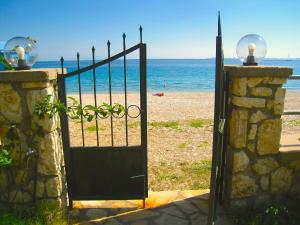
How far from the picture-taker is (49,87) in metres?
3.27

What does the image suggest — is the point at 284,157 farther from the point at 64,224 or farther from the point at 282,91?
the point at 64,224

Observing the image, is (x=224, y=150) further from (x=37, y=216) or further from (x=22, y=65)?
(x=22, y=65)

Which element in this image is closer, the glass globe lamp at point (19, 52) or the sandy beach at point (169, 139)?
the glass globe lamp at point (19, 52)

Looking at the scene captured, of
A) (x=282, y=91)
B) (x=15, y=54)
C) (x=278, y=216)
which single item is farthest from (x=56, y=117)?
(x=278, y=216)

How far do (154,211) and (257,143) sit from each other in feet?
5.48

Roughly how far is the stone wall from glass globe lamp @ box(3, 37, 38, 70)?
243cm

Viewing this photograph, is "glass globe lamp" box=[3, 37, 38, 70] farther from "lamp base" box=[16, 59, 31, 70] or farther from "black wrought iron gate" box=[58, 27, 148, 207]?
"black wrought iron gate" box=[58, 27, 148, 207]

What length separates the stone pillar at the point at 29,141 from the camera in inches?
124

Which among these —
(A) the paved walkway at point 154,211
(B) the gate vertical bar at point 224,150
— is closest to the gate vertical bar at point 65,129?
(A) the paved walkway at point 154,211

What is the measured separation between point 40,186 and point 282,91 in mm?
3242

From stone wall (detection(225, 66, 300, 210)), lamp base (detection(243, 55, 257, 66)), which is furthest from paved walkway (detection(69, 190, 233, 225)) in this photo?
lamp base (detection(243, 55, 257, 66))

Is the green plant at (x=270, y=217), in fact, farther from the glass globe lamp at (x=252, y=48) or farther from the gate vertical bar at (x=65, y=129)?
the gate vertical bar at (x=65, y=129)

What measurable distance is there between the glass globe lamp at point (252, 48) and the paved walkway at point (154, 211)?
2.09 meters

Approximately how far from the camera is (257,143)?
3.53 meters
